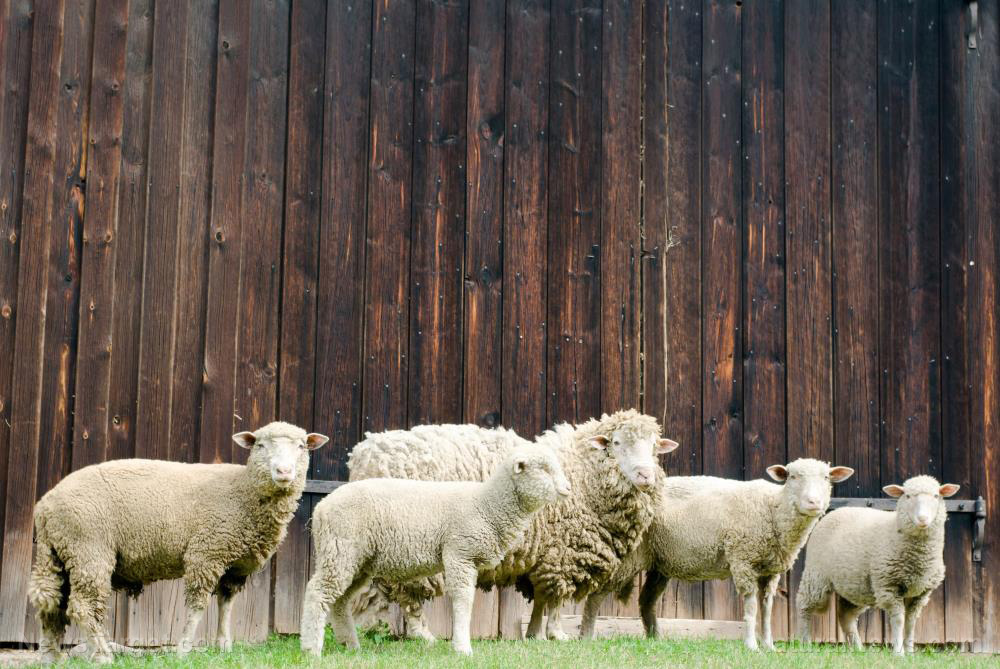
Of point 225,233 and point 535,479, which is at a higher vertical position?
point 225,233

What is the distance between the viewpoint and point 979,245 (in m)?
10.9

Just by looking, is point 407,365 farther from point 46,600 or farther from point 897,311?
point 897,311

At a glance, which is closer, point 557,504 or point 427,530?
point 427,530

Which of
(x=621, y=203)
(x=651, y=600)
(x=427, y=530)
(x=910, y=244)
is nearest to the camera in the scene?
(x=427, y=530)

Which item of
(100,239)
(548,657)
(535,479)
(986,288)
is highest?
(100,239)

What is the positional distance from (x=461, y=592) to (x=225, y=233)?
385 cm

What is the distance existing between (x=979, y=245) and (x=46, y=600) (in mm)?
7882

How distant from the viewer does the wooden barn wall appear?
9758mm

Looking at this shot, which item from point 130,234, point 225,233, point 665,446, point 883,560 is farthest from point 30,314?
point 883,560

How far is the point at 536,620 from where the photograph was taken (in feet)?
30.3

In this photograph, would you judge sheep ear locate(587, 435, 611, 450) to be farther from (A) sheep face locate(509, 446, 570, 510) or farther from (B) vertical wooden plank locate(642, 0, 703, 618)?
→ (A) sheep face locate(509, 446, 570, 510)

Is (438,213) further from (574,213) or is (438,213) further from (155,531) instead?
(155,531)

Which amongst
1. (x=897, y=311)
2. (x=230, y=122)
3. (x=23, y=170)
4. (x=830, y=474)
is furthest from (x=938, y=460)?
(x=23, y=170)

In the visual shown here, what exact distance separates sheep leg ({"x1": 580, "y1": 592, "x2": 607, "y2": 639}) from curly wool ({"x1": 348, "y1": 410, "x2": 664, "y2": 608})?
0.39 feet
